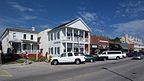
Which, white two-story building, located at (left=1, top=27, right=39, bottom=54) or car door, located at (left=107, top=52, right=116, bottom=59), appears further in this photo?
white two-story building, located at (left=1, top=27, right=39, bottom=54)

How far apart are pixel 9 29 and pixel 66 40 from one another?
14.5 meters

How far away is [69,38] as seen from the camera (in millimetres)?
25859

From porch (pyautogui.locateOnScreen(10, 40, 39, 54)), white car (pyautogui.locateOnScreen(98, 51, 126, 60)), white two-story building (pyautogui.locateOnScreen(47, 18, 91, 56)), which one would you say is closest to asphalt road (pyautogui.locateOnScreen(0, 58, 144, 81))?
white car (pyautogui.locateOnScreen(98, 51, 126, 60))

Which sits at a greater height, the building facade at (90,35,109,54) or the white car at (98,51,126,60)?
the building facade at (90,35,109,54)

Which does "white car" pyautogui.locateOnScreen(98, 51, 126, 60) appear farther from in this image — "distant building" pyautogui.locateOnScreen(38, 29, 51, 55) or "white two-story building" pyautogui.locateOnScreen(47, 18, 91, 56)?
"distant building" pyautogui.locateOnScreen(38, 29, 51, 55)

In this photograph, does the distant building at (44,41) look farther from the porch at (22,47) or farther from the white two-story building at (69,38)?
the porch at (22,47)

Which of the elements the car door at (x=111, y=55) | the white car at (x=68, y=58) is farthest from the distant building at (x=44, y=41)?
the car door at (x=111, y=55)

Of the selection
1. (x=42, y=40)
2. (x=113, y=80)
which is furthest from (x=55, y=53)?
(x=113, y=80)

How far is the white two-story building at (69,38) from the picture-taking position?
2535 centimetres

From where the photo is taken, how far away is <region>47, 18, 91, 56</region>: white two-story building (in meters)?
25.3

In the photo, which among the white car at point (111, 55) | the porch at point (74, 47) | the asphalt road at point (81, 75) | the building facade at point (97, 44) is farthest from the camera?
the building facade at point (97, 44)

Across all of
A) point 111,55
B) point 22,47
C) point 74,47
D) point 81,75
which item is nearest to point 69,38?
point 74,47

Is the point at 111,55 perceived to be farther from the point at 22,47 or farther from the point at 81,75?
the point at 22,47

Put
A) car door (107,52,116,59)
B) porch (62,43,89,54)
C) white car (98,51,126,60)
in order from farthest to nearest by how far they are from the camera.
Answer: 1. porch (62,43,89,54)
2. car door (107,52,116,59)
3. white car (98,51,126,60)
